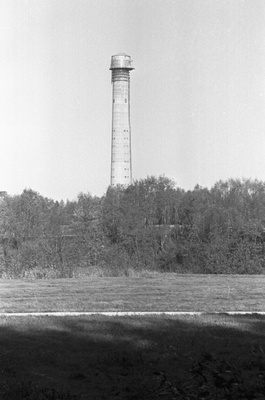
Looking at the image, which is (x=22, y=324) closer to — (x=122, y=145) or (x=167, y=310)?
(x=167, y=310)

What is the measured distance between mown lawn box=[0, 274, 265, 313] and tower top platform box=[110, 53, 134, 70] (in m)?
66.2

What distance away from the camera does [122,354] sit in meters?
9.96

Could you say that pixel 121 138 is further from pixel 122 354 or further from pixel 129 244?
pixel 122 354

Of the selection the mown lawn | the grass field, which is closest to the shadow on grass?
the grass field

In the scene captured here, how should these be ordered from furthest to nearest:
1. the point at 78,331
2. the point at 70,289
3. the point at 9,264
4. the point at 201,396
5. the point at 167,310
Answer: the point at 9,264, the point at 70,289, the point at 167,310, the point at 78,331, the point at 201,396

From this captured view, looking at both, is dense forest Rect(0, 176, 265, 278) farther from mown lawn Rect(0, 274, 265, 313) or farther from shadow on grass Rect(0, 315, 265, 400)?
shadow on grass Rect(0, 315, 265, 400)

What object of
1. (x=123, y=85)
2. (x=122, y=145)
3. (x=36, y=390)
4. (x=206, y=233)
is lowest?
(x=36, y=390)

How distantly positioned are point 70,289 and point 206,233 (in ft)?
47.0

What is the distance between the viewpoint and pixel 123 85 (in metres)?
86.2

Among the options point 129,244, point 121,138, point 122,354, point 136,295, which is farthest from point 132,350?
point 121,138

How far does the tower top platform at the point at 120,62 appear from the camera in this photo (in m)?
87.0

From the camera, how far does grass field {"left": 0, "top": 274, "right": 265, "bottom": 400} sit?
6.50 meters

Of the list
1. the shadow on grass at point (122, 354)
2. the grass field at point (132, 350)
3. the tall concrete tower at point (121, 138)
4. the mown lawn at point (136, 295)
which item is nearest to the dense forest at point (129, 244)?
the mown lawn at point (136, 295)

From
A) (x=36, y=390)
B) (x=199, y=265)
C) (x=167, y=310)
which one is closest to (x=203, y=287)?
(x=167, y=310)
